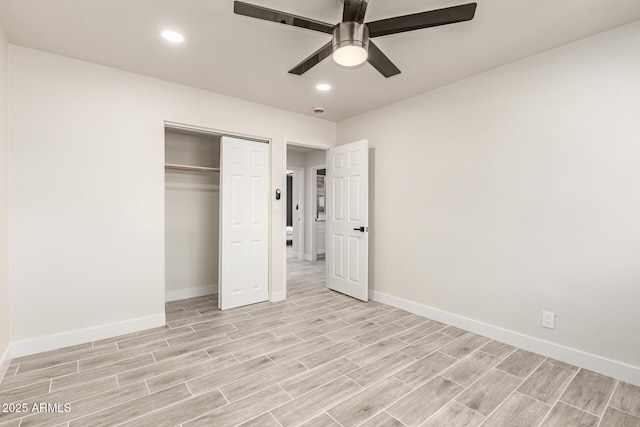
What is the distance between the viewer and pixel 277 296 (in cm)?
408

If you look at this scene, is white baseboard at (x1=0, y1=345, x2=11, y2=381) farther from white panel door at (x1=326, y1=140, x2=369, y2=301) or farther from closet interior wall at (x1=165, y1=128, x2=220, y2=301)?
white panel door at (x1=326, y1=140, x2=369, y2=301)

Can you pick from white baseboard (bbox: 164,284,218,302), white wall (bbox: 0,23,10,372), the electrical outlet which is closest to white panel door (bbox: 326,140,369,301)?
white baseboard (bbox: 164,284,218,302)

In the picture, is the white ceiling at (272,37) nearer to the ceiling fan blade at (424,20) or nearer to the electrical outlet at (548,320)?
the ceiling fan blade at (424,20)

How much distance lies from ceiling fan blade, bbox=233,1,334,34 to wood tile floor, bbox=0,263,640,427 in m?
2.38

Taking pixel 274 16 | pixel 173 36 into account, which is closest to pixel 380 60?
pixel 274 16

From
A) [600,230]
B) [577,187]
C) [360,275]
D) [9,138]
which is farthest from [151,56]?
[600,230]

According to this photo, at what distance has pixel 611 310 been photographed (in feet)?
7.50

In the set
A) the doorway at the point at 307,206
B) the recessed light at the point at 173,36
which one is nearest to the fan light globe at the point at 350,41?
the recessed light at the point at 173,36

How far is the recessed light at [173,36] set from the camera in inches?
92.1

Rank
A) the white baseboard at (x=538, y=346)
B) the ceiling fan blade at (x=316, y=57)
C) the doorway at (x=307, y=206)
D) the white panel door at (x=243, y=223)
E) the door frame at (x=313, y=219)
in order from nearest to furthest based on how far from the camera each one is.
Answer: the ceiling fan blade at (x=316, y=57) → the white baseboard at (x=538, y=346) → the white panel door at (x=243, y=223) → the doorway at (x=307, y=206) → the door frame at (x=313, y=219)

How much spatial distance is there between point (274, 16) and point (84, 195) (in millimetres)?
2408

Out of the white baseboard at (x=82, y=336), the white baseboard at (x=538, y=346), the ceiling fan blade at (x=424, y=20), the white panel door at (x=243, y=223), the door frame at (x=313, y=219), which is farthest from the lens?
the door frame at (x=313, y=219)

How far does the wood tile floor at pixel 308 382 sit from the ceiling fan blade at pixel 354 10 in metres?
2.44

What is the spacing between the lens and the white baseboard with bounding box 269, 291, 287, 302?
4.04m
